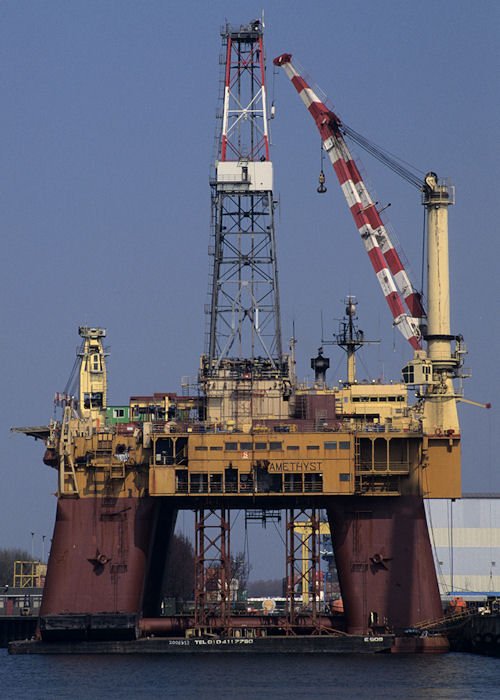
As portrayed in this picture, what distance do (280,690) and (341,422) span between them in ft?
63.5

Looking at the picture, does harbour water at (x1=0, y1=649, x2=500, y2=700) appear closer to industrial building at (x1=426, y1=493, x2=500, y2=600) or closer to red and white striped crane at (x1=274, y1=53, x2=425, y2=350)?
red and white striped crane at (x1=274, y1=53, x2=425, y2=350)

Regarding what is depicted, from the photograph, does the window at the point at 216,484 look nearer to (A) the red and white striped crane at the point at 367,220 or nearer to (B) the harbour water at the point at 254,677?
(B) the harbour water at the point at 254,677

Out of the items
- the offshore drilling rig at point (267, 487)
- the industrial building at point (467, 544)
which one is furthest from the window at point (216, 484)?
the industrial building at point (467, 544)

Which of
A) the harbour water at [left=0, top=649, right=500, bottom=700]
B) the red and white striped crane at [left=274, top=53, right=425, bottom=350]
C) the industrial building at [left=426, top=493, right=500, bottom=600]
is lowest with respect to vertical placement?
the harbour water at [left=0, top=649, right=500, bottom=700]

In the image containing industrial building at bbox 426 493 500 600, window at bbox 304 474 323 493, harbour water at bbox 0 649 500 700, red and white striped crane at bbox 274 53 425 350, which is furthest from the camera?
industrial building at bbox 426 493 500 600

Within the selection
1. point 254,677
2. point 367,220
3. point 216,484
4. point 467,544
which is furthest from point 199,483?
point 467,544

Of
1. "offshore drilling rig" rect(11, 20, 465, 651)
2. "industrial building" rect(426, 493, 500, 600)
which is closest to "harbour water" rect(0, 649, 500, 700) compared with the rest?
"offshore drilling rig" rect(11, 20, 465, 651)

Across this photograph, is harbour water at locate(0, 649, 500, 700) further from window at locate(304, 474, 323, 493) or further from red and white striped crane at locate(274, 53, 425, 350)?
red and white striped crane at locate(274, 53, 425, 350)

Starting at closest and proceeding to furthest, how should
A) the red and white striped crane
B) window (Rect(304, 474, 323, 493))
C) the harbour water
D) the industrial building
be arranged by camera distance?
the harbour water, window (Rect(304, 474, 323, 493)), the red and white striped crane, the industrial building

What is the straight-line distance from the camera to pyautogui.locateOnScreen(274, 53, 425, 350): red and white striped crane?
3401 inches

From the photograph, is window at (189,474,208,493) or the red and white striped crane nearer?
window at (189,474,208,493)

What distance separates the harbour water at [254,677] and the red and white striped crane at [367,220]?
62.5ft

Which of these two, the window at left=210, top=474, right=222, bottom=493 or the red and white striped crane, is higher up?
the red and white striped crane

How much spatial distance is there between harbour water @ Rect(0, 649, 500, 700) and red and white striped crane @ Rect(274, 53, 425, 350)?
1904cm
